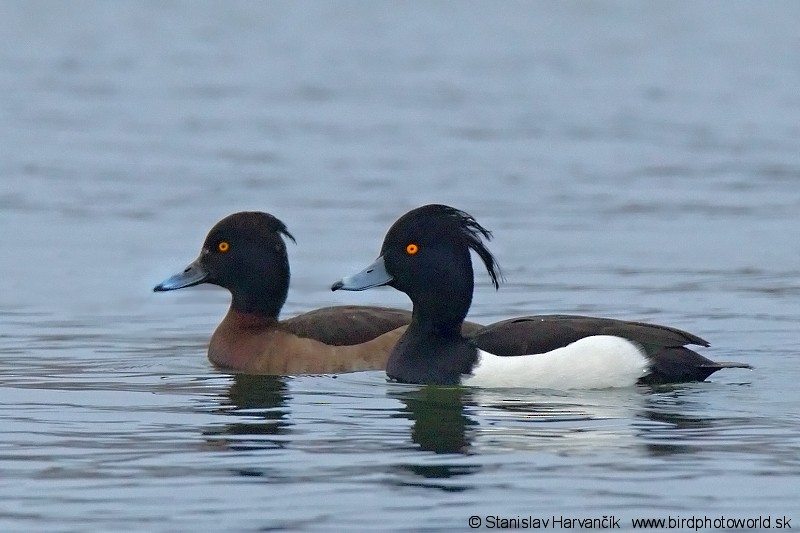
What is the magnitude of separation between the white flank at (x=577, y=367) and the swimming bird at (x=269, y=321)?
4.16ft

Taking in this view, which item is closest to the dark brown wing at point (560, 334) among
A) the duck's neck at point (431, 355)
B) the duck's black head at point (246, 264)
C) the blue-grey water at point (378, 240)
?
the duck's neck at point (431, 355)

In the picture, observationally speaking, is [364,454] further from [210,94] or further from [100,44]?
[100,44]

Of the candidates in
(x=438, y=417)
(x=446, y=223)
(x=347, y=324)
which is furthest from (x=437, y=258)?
(x=438, y=417)

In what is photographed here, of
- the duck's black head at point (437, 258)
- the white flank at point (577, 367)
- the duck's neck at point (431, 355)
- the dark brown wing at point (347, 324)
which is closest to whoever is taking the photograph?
the white flank at point (577, 367)

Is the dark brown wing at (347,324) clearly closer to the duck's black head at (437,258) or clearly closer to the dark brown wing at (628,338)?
the duck's black head at (437,258)

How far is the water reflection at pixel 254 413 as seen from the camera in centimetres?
888

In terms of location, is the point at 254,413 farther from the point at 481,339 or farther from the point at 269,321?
the point at 269,321

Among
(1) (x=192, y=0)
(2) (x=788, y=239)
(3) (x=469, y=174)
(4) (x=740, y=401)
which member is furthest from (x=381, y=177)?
(1) (x=192, y=0)

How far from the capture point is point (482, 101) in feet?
95.1

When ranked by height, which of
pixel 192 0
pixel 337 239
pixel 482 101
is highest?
pixel 192 0

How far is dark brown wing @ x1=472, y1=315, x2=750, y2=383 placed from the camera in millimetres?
Answer: 10266

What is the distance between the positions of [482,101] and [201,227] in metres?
11.7

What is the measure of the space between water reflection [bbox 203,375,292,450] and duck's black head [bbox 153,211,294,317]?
839 mm

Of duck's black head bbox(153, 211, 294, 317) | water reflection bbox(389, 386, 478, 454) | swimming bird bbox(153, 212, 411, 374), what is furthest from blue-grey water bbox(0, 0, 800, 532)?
duck's black head bbox(153, 211, 294, 317)
